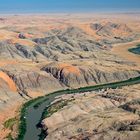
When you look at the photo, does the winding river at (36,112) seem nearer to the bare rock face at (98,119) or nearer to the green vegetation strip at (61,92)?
the green vegetation strip at (61,92)

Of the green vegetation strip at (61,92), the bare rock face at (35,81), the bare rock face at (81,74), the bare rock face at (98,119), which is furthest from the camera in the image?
the bare rock face at (81,74)

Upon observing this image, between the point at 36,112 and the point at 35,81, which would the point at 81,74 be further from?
the point at 36,112

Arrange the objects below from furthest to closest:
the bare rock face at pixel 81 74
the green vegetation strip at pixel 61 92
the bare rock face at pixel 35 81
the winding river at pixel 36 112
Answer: the bare rock face at pixel 81 74, the bare rock face at pixel 35 81, the green vegetation strip at pixel 61 92, the winding river at pixel 36 112

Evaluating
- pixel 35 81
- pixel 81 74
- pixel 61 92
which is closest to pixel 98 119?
pixel 61 92

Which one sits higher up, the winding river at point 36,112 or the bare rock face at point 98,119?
the bare rock face at point 98,119

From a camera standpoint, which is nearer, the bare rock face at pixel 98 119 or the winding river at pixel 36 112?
the bare rock face at pixel 98 119

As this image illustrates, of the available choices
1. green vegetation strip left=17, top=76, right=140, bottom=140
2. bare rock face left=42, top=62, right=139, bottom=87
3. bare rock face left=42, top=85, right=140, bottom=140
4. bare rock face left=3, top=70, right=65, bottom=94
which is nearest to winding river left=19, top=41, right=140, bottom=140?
green vegetation strip left=17, top=76, right=140, bottom=140


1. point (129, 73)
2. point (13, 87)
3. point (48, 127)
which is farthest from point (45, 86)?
point (48, 127)

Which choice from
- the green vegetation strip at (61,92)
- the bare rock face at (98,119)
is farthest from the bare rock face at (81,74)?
the bare rock face at (98,119)

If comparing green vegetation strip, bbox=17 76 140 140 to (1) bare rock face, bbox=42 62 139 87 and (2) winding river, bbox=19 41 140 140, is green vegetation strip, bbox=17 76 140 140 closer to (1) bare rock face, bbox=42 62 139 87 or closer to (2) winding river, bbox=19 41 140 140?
(2) winding river, bbox=19 41 140 140

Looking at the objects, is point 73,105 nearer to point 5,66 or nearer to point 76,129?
point 76,129
